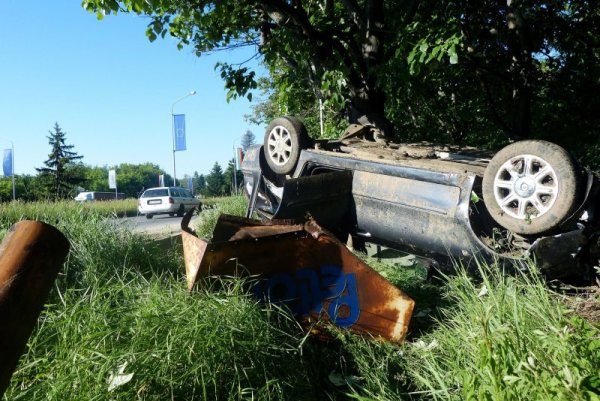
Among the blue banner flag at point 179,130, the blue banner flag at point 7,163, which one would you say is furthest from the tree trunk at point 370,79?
the blue banner flag at point 179,130

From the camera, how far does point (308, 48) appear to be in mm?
7895

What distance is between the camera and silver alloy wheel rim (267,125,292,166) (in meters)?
5.23

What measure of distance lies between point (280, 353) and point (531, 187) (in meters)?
2.06

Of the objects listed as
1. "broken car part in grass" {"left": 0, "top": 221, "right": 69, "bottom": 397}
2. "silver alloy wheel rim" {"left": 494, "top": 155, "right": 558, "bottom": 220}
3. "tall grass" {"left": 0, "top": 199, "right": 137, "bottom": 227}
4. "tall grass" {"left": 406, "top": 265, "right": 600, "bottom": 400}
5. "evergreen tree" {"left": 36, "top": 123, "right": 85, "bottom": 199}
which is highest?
"broken car part in grass" {"left": 0, "top": 221, "right": 69, "bottom": 397}

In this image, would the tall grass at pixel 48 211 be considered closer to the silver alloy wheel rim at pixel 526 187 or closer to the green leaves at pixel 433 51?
the green leaves at pixel 433 51

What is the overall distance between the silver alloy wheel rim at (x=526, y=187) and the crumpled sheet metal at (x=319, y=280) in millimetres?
1063

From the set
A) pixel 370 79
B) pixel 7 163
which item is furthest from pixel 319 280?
pixel 7 163

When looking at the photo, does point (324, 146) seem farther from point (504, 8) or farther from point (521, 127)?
point (504, 8)

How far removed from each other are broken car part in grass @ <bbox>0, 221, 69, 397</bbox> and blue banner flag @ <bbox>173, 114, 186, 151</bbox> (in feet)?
103

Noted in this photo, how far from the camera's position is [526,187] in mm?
3627

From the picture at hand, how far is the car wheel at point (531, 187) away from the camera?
3.45 metres

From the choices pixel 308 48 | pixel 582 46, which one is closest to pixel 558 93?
pixel 582 46

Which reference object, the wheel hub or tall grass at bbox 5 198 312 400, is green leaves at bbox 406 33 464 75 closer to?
the wheel hub

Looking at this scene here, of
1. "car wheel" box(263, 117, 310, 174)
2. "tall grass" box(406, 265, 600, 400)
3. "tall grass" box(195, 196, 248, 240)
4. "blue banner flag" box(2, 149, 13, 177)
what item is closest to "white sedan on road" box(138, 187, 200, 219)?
"blue banner flag" box(2, 149, 13, 177)
